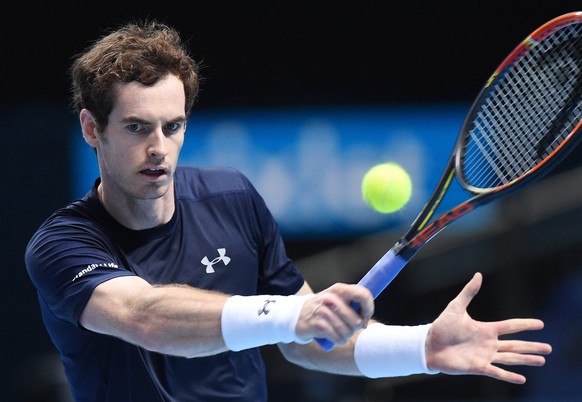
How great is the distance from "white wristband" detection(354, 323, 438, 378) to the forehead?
2.70 ft

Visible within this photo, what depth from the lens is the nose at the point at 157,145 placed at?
2.81 m

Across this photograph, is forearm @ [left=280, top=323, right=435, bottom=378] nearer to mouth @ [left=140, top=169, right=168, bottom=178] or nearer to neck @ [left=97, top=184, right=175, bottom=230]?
neck @ [left=97, top=184, right=175, bottom=230]

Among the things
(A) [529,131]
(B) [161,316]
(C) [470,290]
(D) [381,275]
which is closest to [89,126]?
(B) [161,316]

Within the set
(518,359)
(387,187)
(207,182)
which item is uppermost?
(207,182)

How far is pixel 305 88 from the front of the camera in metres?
5.91

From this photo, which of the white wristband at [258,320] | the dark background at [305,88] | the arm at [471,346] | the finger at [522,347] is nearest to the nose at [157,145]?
the white wristband at [258,320]

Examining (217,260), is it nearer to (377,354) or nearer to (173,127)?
(173,127)

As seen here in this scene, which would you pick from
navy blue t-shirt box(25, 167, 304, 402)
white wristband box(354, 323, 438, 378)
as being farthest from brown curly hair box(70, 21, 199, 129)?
white wristband box(354, 323, 438, 378)

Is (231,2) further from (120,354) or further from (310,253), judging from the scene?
(120,354)

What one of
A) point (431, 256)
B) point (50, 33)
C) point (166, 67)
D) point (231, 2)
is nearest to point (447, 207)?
point (431, 256)

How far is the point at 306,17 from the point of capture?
5941 millimetres

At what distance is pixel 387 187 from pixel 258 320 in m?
3.54

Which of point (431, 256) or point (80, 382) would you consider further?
point (431, 256)

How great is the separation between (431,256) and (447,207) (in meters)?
0.29
